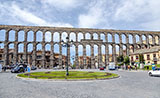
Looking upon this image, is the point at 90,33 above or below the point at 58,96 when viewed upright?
above

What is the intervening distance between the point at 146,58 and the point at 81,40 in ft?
84.9

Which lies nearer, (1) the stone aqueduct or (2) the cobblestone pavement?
(2) the cobblestone pavement

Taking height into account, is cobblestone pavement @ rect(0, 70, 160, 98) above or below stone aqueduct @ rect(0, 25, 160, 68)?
below

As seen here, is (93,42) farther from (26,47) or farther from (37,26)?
(26,47)

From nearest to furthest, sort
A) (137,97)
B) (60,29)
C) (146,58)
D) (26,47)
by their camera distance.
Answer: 1. (137,97)
2. (146,58)
3. (26,47)
4. (60,29)

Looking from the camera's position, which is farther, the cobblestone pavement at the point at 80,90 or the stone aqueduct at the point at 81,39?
the stone aqueduct at the point at 81,39

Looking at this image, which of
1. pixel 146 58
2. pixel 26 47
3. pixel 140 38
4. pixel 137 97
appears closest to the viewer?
pixel 137 97

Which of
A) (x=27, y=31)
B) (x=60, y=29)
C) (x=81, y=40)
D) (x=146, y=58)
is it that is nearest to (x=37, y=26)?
(x=27, y=31)

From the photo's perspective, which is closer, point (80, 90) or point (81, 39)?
point (80, 90)

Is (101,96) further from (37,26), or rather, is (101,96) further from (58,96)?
(37,26)

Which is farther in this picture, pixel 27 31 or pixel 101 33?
pixel 101 33

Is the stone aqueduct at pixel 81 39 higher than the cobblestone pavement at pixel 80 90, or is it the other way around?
the stone aqueduct at pixel 81 39

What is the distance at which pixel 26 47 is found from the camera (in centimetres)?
4478

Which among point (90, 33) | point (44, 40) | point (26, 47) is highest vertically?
point (90, 33)
